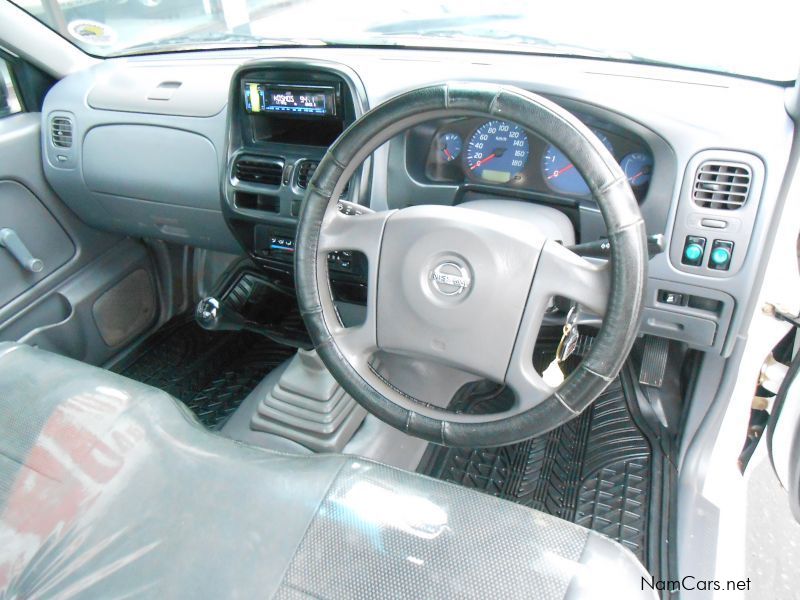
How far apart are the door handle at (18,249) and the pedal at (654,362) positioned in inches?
72.8

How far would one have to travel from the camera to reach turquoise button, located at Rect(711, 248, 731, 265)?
1.19 meters

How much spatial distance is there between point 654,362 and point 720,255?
52 centimetres

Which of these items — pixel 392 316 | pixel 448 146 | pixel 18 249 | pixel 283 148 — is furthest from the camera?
pixel 18 249

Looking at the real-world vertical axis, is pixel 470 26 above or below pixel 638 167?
above

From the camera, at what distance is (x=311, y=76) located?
145cm

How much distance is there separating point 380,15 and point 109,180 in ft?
3.17

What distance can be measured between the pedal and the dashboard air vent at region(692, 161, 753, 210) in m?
0.56

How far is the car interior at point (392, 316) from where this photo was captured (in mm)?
855

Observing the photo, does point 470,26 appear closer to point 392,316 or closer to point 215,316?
point 392,316

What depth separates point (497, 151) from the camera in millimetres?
1365

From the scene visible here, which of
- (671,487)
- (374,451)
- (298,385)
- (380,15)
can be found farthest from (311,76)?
(671,487)

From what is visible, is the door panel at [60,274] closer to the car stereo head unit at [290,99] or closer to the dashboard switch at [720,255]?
the car stereo head unit at [290,99]

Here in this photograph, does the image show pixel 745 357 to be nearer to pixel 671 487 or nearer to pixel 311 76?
pixel 671 487

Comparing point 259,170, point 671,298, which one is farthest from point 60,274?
point 671,298
